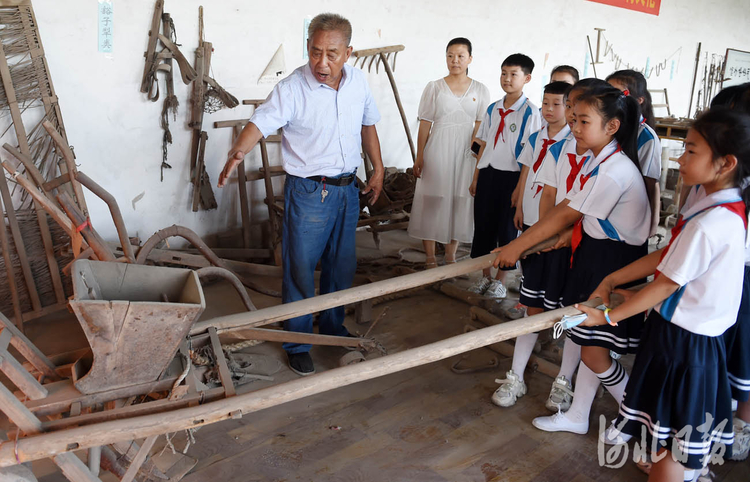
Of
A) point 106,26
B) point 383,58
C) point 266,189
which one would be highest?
point 106,26

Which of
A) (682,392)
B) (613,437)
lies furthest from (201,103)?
(682,392)

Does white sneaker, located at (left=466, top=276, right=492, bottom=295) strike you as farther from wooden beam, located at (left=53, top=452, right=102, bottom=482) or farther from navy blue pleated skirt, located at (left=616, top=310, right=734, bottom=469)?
wooden beam, located at (left=53, top=452, right=102, bottom=482)

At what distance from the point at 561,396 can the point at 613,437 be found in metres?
0.32

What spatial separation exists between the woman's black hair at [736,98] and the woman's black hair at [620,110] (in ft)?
1.03

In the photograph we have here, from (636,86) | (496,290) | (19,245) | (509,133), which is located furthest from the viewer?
(496,290)

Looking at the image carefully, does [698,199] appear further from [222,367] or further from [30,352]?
[30,352]

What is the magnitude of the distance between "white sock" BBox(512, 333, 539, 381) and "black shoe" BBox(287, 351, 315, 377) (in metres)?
1.03

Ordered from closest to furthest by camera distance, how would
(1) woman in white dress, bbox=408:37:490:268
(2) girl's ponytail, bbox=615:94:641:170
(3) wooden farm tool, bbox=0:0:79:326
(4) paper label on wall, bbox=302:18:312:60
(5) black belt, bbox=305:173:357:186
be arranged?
(2) girl's ponytail, bbox=615:94:641:170
(5) black belt, bbox=305:173:357:186
(3) wooden farm tool, bbox=0:0:79:326
(1) woman in white dress, bbox=408:37:490:268
(4) paper label on wall, bbox=302:18:312:60

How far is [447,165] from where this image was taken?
4.31m

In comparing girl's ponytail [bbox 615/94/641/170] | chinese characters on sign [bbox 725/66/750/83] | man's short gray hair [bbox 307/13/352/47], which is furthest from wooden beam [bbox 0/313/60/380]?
chinese characters on sign [bbox 725/66/750/83]

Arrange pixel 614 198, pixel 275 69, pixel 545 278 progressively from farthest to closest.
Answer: pixel 275 69, pixel 545 278, pixel 614 198

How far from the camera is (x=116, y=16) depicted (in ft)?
12.6

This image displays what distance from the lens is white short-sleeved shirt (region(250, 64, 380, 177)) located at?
108 inches

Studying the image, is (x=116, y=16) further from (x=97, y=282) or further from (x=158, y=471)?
(x=158, y=471)
